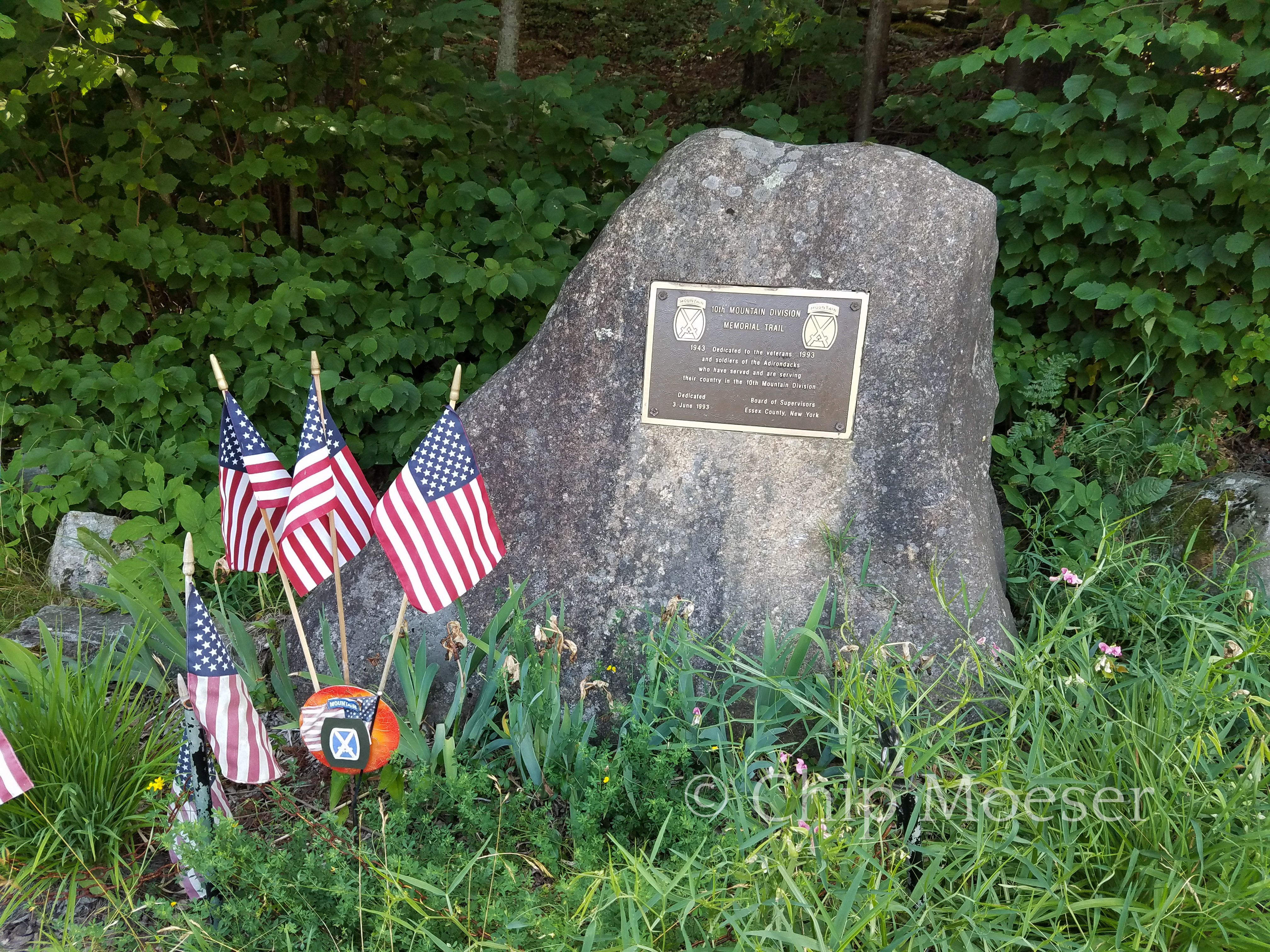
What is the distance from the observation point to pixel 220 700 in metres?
2.09

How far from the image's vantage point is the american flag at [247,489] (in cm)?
249

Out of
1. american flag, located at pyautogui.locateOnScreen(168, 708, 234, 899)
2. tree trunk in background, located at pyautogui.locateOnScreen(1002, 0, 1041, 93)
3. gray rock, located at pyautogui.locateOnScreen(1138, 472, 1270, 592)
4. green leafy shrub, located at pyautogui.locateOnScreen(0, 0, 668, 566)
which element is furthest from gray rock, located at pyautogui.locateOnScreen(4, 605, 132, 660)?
tree trunk in background, located at pyautogui.locateOnScreen(1002, 0, 1041, 93)

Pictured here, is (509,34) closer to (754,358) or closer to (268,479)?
(754,358)

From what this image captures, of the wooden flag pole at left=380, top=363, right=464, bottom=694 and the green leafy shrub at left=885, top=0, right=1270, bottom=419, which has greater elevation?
the green leafy shrub at left=885, top=0, right=1270, bottom=419

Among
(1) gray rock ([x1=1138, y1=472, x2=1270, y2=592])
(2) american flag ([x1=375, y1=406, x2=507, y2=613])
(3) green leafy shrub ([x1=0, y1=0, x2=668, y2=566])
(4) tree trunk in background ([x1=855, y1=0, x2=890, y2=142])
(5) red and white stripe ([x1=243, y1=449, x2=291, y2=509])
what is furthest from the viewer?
(4) tree trunk in background ([x1=855, y1=0, x2=890, y2=142])

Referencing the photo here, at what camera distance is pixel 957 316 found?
294 centimetres

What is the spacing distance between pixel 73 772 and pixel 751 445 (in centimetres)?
212

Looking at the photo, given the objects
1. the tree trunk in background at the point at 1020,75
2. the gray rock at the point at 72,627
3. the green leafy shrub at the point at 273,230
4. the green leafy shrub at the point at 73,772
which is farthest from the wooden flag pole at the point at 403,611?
the tree trunk in background at the point at 1020,75

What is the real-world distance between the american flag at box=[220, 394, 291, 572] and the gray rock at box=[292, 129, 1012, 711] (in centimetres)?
45

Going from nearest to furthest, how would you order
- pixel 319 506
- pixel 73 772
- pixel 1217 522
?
pixel 73 772, pixel 319 506, pixel 1217 522

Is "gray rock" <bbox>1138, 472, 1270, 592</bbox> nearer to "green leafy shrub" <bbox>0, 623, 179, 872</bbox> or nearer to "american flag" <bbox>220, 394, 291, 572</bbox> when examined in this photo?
"american flag" <bbox>220, 394, 291, 572</bbox>

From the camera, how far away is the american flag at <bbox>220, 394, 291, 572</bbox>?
98.1 inches

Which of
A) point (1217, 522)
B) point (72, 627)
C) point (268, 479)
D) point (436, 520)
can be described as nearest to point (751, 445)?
point (436, 520)

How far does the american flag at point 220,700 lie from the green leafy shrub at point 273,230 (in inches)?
75.6
